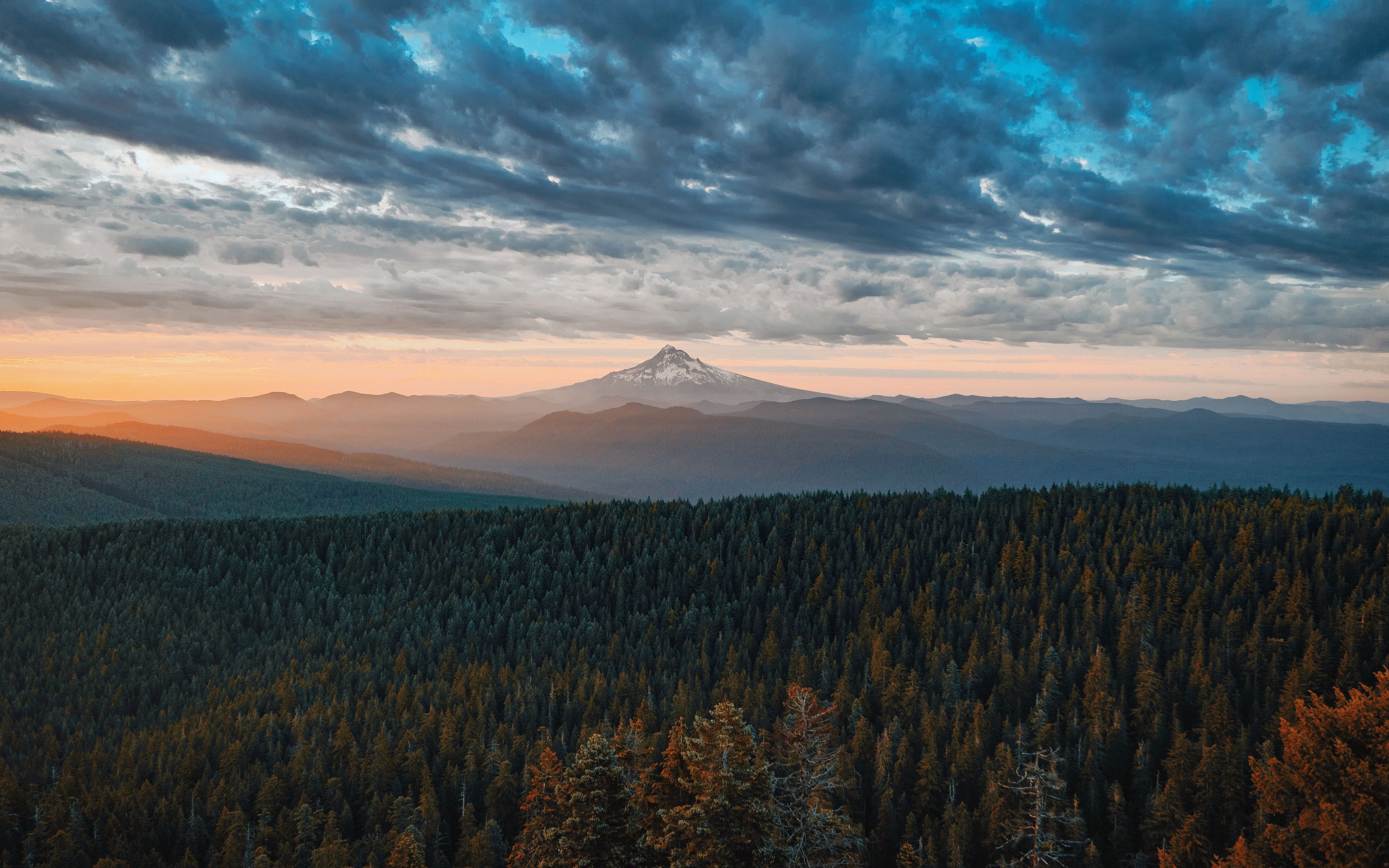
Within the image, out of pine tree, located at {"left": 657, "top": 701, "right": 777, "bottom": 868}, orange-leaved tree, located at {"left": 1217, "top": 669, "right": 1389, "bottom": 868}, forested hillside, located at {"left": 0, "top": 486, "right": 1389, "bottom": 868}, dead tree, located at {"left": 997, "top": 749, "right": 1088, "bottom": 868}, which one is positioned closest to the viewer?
orange-leaved tree, located at {"left": 1217, "top": 669, "right": 1389, "bottom": 868}

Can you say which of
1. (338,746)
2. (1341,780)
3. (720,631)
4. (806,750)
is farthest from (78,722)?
(1341,780)

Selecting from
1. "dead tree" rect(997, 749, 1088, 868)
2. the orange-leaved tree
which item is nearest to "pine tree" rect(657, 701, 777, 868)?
"dead tree" rect(997, 749, 1088, 868)

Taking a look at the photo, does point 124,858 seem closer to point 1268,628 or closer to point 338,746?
point 338,746

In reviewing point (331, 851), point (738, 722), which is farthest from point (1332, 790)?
point (331, 851)

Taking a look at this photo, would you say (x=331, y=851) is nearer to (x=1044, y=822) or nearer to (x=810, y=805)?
(x=810, y=805)

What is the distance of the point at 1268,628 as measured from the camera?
152 m

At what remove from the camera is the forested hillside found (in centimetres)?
5103

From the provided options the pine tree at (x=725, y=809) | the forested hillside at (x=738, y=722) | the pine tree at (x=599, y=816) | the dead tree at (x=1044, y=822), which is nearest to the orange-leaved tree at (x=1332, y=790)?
the forested hillside at (x=738, y=722)

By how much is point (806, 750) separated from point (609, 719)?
91536mm

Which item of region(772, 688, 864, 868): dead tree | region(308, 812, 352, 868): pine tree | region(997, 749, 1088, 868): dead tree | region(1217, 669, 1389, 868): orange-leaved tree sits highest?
region(1217, 669, 1389, 868): orange-leaved tree

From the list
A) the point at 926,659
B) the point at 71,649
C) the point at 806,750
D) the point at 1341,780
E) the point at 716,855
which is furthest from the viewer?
the point at 71,649

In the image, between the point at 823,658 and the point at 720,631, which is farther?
the point at 720,631

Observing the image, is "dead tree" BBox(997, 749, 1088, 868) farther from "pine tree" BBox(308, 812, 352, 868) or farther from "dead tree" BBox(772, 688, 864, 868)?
"pine tree" BBox(308, 812, 352, 868)

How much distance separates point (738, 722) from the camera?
43625 millimetres
